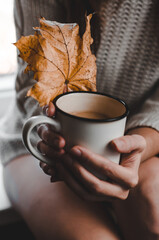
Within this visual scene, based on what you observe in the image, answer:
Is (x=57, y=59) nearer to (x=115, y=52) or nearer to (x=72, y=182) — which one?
(x=72, y=182)

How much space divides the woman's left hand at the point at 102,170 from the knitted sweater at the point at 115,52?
202 millimetres

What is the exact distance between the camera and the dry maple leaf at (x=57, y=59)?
14.0 inches

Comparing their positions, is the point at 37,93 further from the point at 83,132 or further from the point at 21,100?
the point at 21,100

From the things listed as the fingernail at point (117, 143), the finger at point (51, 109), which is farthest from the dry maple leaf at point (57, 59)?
the fingernail at point (117, 143)

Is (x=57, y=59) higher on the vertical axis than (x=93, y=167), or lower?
higher

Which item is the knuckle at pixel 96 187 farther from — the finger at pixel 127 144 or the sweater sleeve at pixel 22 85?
the sweater sleeve at pixel 22 85

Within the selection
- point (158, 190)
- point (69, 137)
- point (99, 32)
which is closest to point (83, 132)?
point (69, 137)

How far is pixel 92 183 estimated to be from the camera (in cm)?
38

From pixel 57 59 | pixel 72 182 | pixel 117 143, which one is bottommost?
pixel 72 182

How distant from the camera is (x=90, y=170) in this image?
1.26ft

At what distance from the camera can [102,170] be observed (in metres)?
0.37

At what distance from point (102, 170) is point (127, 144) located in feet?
0.19

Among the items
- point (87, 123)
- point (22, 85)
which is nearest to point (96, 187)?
point (87, 123)

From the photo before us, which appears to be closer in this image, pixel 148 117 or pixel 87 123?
pixel 87 123
